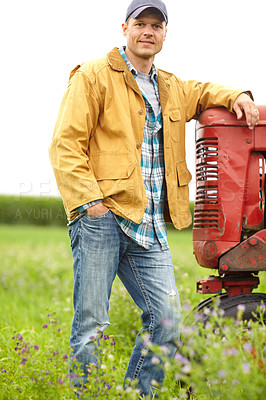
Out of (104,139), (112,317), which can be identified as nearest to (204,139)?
(104,139)

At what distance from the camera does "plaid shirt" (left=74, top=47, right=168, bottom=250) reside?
303 cm

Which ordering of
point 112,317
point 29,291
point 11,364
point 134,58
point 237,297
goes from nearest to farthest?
point 237,297, point 134,58, point 11,364, point 112,317, point 29,291

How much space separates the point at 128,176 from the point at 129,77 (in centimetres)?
57

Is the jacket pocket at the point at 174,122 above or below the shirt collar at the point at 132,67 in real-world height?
below

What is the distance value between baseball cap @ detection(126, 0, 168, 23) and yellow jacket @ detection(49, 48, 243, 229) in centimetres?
23

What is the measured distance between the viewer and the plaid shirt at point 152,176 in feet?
9.93

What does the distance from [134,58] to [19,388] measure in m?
1.95

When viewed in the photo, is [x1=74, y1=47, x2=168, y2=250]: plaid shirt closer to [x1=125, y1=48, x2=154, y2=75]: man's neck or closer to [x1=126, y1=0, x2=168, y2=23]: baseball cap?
[x1=125, y1=48, x2=154, y2=75]: man's neck

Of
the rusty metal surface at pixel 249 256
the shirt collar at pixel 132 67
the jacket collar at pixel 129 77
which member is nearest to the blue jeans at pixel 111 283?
the rusty metal surface at pixel 249 256

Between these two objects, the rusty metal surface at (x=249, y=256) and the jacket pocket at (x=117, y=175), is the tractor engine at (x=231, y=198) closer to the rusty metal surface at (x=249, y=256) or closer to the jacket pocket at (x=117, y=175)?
the rusty metal surface at (x=249, y=256)

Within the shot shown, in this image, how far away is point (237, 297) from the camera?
9.63ft

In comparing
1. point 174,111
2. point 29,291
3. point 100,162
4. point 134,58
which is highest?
point 134,58

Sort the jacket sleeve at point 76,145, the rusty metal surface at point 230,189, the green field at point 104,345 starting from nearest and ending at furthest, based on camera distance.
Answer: the green field at point 104,345
the jacket sleeve at point 76,145
the rusty metal surface at point 230,189

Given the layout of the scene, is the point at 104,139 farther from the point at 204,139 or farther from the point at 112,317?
the point at 112,317
